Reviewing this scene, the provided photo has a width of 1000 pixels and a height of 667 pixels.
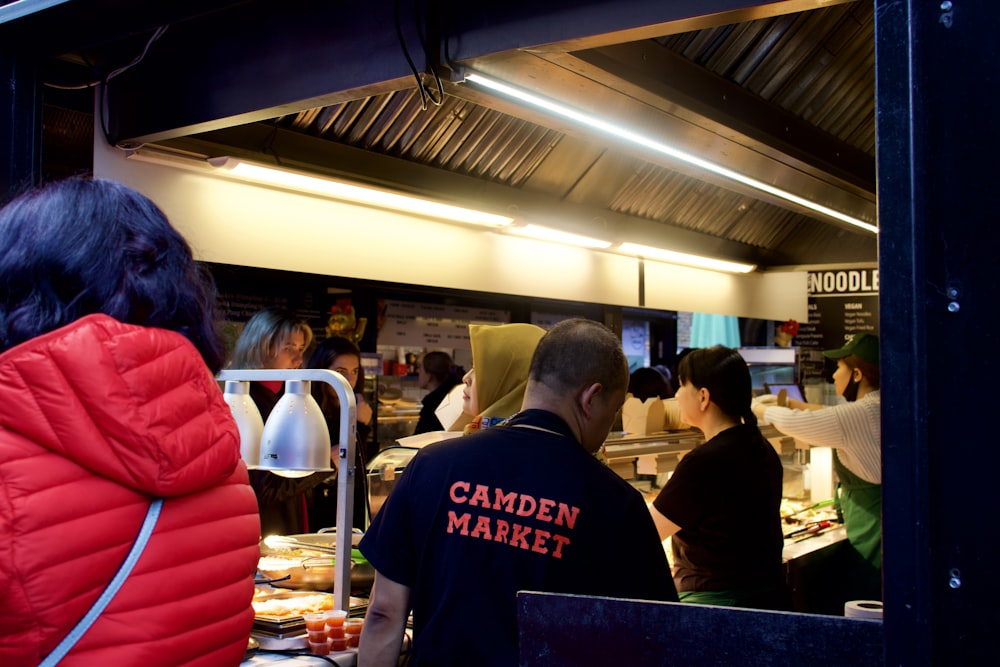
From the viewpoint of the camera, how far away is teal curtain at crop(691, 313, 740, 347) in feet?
33.1

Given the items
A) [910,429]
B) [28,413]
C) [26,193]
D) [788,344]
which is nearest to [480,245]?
[26,193]

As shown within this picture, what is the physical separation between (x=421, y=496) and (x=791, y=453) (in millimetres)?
5025

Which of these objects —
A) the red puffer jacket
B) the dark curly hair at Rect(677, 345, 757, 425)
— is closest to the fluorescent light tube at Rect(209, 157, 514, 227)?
the dark curly hair at Rect(677, 345, 757, 425)

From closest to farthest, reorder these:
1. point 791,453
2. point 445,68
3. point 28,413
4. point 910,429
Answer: point 910,429 < point 28,413 < point 445,68 < point 791,453

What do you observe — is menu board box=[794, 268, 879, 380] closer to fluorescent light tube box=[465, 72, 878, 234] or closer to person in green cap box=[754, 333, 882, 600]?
person in green cap box=[754, 333, 882, 600]

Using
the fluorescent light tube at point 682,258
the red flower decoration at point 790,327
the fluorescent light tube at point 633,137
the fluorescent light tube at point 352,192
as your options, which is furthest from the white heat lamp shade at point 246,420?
the red flower decoration at point 790,327

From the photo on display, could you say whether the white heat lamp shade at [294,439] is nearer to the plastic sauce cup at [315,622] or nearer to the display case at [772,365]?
the plastic sauce cup at [315,622]

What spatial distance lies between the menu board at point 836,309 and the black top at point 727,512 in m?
4.28

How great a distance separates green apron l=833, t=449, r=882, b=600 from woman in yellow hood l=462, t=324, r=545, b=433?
2.78 meters

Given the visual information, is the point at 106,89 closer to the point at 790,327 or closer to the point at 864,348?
the point at 864,348

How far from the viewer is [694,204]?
566 cm

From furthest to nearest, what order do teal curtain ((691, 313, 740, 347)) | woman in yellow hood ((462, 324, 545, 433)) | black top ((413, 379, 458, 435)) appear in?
teal curtain ((691, 313, 740, 347)), black top ((413, 379, 458, 435)), woman in yellow hood ((462, 324, 545, 433))

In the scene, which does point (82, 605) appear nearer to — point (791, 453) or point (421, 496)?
point (421, 496)

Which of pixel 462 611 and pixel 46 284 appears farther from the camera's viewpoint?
pixel 462 611
